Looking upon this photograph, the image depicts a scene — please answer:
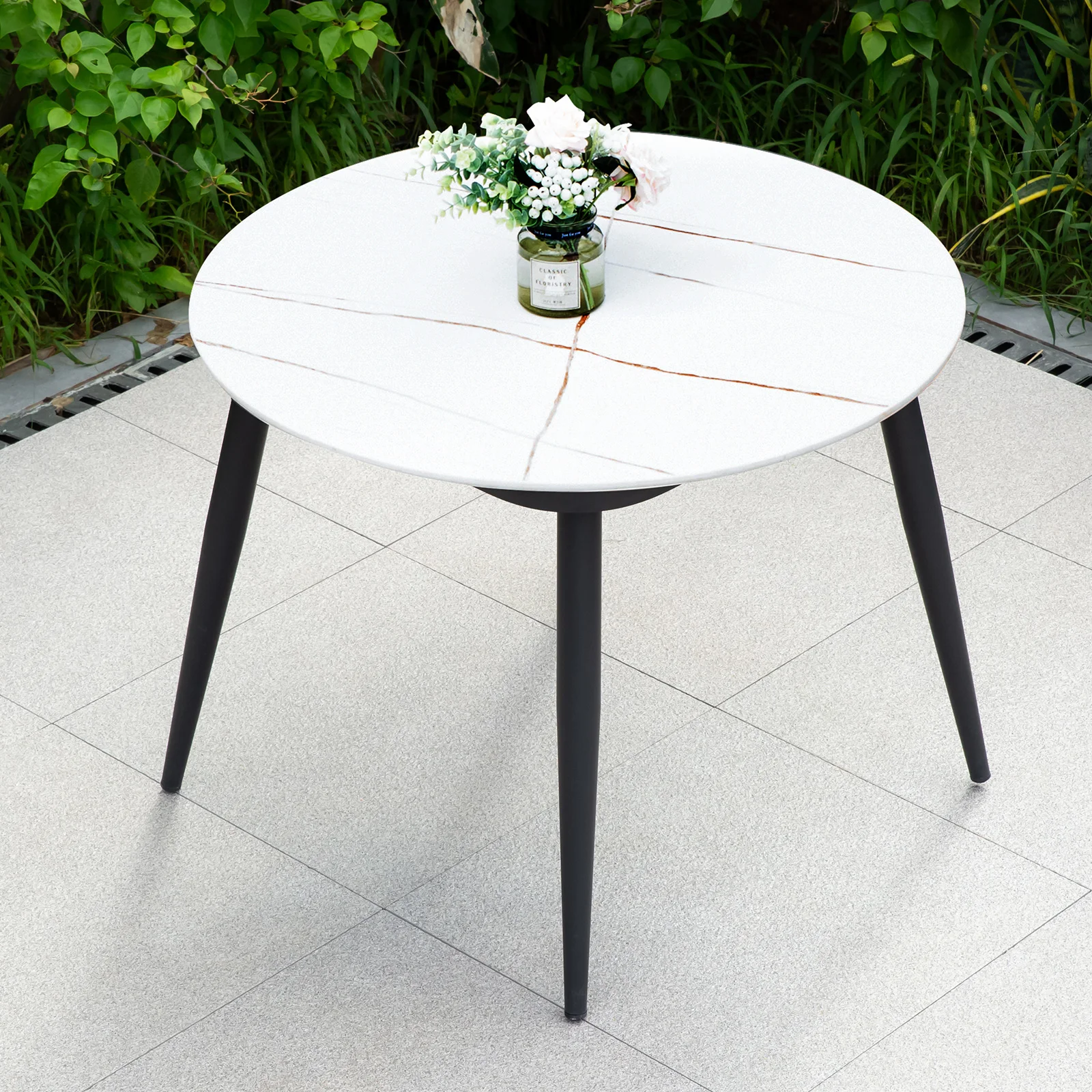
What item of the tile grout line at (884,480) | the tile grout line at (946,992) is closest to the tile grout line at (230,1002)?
the tile grout line at (946,992)

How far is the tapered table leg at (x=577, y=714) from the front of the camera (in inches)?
56.0

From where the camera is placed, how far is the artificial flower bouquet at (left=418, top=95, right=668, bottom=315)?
1512 mm

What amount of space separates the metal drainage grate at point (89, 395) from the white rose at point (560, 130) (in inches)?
50.2

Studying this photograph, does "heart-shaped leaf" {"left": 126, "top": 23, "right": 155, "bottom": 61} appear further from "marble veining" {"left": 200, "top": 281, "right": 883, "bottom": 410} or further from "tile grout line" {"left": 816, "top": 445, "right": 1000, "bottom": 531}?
"tile grout line" {"left": 816, "top": 445, "right": 1000, "bottom": 531}

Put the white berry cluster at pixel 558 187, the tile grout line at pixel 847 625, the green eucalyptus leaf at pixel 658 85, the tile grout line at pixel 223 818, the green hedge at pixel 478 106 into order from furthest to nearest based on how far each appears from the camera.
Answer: the green eucalyptus leaf at pixel 658 85
the green hedge at pixel 478 106
the tile grout line at pixel 847 625
the tile grout line at pixel 223 818
the white berry cluster at pixel 558 187

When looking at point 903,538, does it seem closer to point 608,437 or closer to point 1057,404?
point 1057,404

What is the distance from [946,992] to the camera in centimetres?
161

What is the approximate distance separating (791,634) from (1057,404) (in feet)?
2.49

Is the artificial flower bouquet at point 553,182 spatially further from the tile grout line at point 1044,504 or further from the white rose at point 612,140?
the tile grout line at point 1044,504

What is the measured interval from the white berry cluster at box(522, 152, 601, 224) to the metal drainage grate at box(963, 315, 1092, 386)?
4.49ft

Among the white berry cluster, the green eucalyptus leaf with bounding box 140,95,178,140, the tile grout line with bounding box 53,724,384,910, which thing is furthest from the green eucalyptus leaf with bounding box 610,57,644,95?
the tile grout line with bounding box 53,724,384,910

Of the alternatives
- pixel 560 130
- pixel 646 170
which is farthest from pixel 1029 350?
pixel 560 130

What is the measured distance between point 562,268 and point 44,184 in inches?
49.0

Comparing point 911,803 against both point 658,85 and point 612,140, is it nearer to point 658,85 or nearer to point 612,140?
point 612,140
